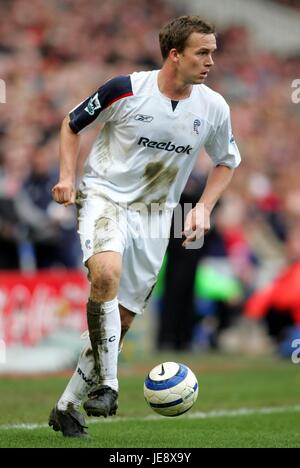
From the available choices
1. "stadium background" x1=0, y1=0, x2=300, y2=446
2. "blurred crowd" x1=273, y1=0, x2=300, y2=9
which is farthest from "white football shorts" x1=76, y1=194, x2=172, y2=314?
"blurred crowd" x1=273, y1=0, x2=300, y2=9

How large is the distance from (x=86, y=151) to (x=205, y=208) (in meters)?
9.92

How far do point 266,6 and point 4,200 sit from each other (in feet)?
40.7

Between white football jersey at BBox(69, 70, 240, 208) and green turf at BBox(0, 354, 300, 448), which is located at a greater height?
white football jersey at BBox(69, 70, 240, 208)

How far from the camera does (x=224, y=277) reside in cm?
1623

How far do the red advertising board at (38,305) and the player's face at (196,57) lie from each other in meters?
6.25

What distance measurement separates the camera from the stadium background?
41.7 feet

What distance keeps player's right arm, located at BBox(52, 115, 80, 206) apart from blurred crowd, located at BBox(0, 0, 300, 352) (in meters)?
6.76

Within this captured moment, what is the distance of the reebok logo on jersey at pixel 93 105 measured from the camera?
6625 mm

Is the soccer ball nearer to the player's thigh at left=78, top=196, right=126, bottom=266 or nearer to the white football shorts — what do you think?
the white football shorts

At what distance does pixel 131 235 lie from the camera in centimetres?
673

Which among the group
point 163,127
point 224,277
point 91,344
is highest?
point 163,127

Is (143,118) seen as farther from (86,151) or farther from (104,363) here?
(86,151)
